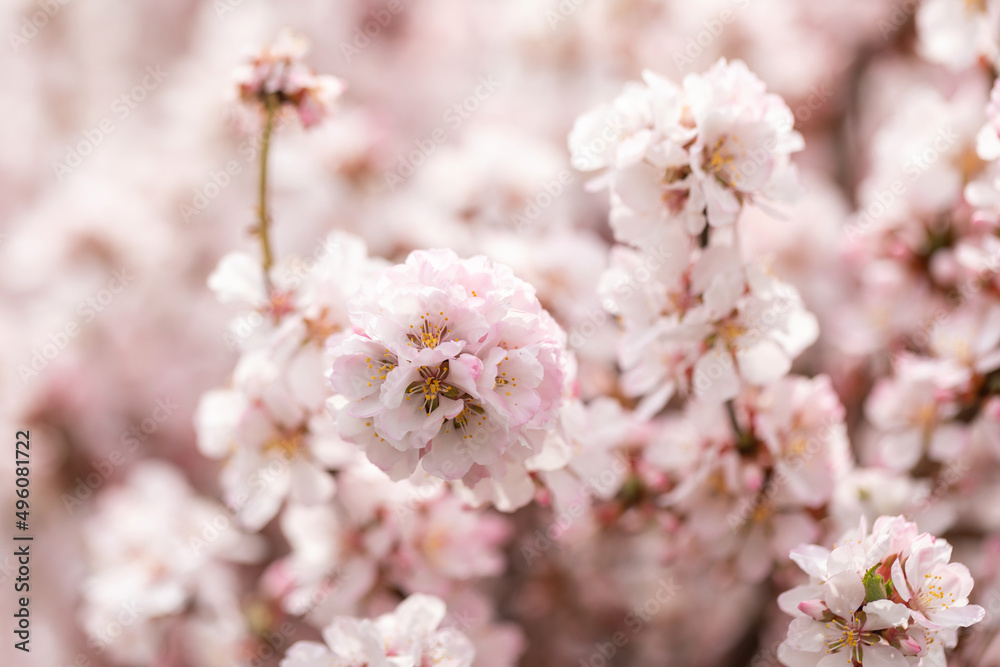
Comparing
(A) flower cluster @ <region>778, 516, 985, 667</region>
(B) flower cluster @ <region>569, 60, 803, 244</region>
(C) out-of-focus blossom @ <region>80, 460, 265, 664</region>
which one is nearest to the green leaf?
(A) flower cluster @ <region>778, 516, 985, 667</region>

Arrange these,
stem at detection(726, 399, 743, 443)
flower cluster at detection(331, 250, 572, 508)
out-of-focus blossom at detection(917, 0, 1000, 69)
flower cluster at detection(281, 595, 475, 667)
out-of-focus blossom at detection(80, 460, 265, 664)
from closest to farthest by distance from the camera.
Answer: flower cluster at detection(331, 250, 572, 508) < flower cluster at detection(281, 595, 475, 667) < stem at detection(726, 399, 743, 443) < out-of-focus blossom at detection(917, 0, 1000, 69) < out-of-focus blossom at detection(80, 460, 265, 664)

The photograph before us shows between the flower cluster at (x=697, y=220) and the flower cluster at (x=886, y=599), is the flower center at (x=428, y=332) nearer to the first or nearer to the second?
the flower cluster at (x=697, y=220)

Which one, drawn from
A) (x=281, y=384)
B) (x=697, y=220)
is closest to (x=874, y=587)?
(x=697, y=220)

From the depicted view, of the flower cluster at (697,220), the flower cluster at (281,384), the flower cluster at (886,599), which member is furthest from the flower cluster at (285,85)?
the flower cluster at (886,599)

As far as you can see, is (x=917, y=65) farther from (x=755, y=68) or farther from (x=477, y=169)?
(x=477, y=169)

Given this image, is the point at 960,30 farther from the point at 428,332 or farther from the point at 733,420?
the point at 428,332

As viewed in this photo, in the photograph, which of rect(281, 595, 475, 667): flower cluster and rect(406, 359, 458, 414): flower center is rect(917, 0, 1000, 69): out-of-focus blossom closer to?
rect(406, 359, 458, 414): flower center
